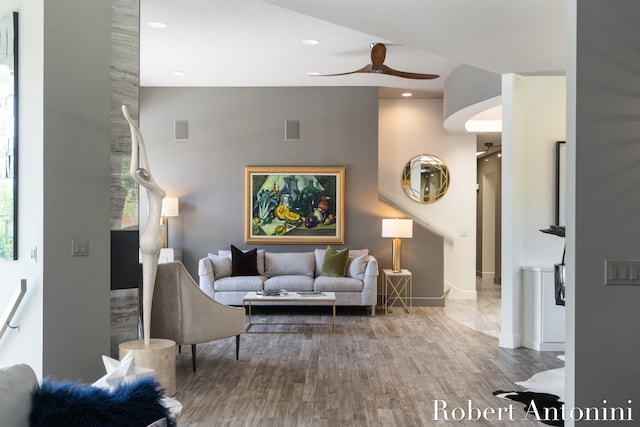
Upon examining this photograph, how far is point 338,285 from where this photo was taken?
7859 millimetres

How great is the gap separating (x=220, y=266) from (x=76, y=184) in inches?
171

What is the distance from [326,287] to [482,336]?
2209 mm

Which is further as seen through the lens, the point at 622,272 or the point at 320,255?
the point at 320,255

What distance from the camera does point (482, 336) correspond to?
6.47m

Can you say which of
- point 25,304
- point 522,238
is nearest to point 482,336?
point 522,238

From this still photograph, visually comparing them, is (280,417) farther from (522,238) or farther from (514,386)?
(522,238)

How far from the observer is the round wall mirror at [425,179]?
9.60 metres

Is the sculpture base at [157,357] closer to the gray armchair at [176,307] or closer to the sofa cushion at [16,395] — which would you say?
the gray armchair at [176,307]

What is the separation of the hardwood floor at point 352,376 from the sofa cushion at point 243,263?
5.47 feet

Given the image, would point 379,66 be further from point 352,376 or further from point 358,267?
point 352,376

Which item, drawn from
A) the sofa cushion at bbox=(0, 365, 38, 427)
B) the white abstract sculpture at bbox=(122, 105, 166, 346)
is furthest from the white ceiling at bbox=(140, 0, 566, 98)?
the sofa cushion at bbox=(0, 365, 38, 427)

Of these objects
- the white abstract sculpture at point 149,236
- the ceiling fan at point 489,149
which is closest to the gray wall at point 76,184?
the white abstract sculpture at point 149,236

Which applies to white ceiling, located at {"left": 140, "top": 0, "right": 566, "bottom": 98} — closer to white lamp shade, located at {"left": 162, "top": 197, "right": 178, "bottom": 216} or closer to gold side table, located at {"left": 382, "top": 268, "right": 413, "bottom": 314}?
white lamp shade, located at {"left": 162, "top": 197, "right": 178, "bottom": 216}

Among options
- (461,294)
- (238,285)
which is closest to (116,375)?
(238,285)
